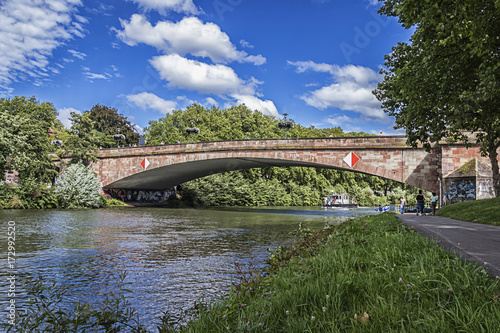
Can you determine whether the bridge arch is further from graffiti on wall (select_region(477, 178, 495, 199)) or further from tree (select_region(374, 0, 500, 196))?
A: tree (select_region(374, 0, 500, 196))

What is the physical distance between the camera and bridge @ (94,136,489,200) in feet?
92.3

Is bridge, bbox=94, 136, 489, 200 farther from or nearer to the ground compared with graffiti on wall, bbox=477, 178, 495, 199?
farther from the ground

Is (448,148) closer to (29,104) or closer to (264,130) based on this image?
(264,130)

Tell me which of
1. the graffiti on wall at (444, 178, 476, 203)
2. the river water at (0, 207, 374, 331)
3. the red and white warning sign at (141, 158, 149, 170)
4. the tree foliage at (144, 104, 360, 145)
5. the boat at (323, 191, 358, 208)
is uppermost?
the tree foliage at (144, 104, 360, 145)

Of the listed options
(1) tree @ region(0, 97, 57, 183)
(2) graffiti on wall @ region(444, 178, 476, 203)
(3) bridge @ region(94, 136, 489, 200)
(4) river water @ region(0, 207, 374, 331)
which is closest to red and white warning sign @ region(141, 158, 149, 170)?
(3) bridge @ region(94, 136, 489, 200)

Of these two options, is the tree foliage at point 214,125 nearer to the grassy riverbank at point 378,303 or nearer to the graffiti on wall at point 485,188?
the graffiti on wall at point 485,188

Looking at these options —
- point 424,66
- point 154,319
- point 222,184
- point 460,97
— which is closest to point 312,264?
point 154,319

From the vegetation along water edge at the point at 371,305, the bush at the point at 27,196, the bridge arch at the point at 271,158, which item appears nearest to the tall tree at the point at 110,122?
the bridge arch at the point at 271,158

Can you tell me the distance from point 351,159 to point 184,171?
1944 centimetres

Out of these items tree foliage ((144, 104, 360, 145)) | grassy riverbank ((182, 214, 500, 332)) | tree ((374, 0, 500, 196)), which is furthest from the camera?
tree foliage ((144, 104, 360, 145))

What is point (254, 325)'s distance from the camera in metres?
2.98

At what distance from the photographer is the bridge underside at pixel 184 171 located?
36666 mm

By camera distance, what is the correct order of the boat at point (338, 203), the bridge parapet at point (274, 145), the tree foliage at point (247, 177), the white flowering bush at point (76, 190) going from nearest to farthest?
the bridge parapet at point (274, 145), the white flowering bush at point (76, 190), the boat at point (338, 203), the tree foliage at point (247, 177)

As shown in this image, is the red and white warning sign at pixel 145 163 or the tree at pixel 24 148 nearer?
the tree at pixel 24 148
